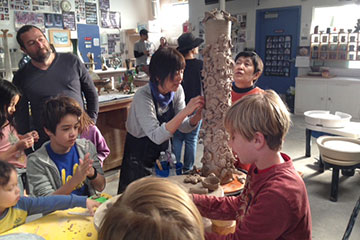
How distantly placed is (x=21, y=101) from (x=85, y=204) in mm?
1266

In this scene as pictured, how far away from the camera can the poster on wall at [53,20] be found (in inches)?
277

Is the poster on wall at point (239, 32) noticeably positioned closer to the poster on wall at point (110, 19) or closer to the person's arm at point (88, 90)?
the poster on wall at point (110, 19)

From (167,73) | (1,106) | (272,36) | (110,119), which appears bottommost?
(110,119)

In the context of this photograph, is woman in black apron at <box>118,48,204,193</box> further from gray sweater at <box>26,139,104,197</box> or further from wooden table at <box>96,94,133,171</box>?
wooden table at <box>96,94,133,171</box>

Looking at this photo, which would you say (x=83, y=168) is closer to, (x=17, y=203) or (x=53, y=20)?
(x=17, y=203)

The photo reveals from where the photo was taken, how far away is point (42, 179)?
1406 millimetres

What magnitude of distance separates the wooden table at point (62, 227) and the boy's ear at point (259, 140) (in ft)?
2.14

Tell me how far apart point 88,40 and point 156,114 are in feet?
22.3

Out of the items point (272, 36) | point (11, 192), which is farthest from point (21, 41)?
point (272, 36)

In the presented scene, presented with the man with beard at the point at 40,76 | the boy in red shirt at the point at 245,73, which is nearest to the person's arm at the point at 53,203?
the man with beard at the point at 40,76

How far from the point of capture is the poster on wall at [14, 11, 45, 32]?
6.58 metres

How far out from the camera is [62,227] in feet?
3.65

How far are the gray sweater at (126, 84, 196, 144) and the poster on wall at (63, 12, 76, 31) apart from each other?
257 inches

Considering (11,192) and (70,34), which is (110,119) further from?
(70,34)
